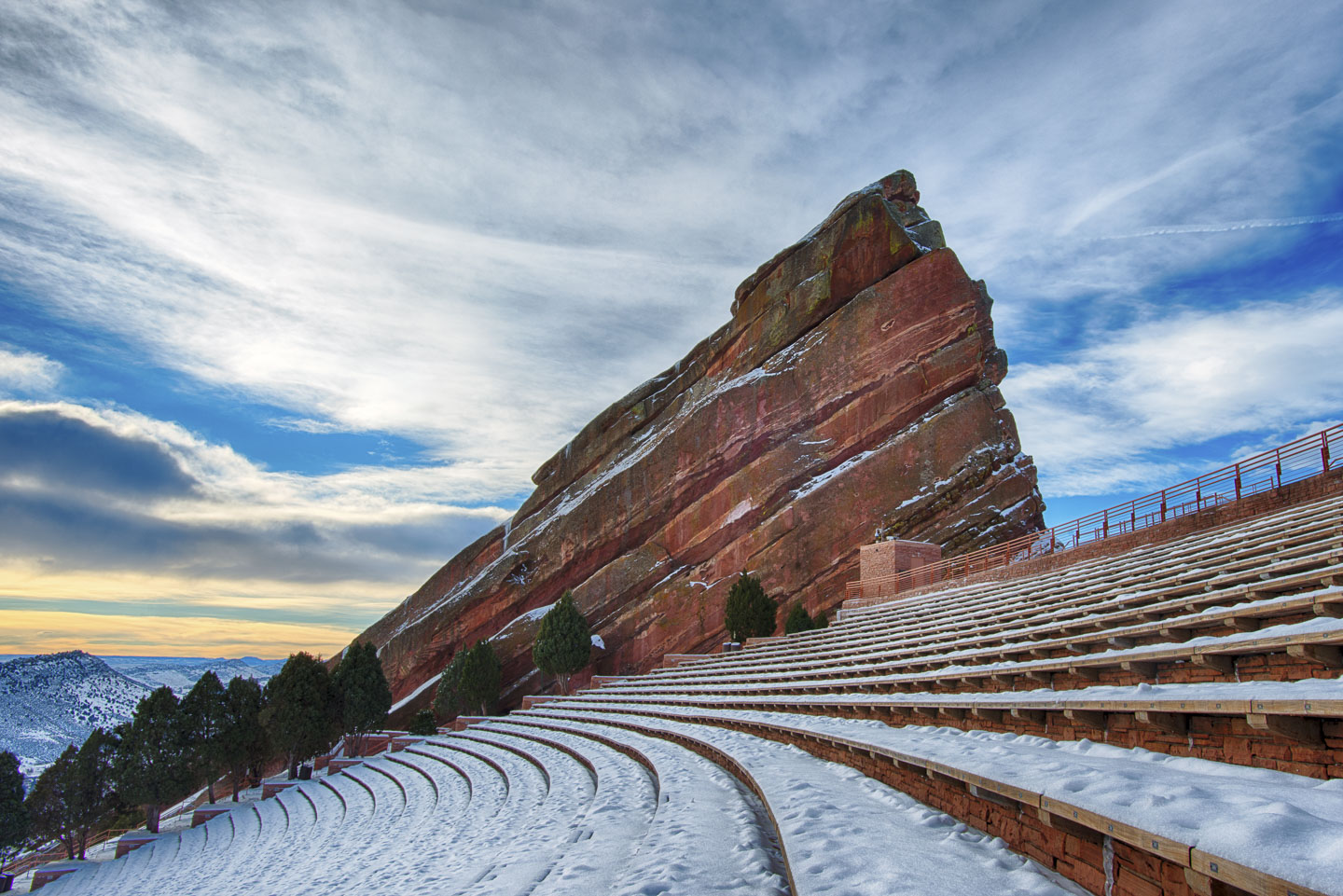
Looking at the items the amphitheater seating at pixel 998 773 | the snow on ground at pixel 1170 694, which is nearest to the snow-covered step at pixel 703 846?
the amphitheater seating at pixel 998 773

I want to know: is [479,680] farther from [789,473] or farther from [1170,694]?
[1170,694]

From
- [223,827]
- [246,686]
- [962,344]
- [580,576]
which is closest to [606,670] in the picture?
[580,576]

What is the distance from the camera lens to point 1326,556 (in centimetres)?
623

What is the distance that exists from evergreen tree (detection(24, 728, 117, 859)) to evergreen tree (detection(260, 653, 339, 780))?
5481 millimetres

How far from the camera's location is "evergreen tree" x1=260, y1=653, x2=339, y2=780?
28.8 metres

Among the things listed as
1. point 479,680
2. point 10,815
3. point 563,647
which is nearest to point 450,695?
point 479,680

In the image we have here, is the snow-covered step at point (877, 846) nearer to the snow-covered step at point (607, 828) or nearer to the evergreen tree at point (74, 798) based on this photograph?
the snow-covered step at point (607, 828)

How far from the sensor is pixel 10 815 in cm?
2502

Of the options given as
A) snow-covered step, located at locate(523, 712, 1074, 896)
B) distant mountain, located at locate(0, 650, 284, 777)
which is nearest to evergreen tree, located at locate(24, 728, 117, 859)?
snow-covered step, located at locate(523, 712, 1074, 896)

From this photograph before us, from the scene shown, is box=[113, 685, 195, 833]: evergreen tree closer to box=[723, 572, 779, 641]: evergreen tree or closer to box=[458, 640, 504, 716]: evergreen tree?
box=[458, 640, 504, 716]: evergreen tree

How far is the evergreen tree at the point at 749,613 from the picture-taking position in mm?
30922

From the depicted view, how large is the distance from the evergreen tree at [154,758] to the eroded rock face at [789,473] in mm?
14104

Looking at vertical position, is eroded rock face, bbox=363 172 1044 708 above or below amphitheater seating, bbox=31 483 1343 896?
above

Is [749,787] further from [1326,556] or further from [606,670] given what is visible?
[606,670]
